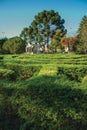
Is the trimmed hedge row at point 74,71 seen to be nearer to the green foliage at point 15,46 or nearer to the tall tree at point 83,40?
the tall tree at point 83,40

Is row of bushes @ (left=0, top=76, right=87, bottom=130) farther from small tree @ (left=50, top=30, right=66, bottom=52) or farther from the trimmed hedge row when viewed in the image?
small tree @ (left=50, top=30, right=66, bottom=52)

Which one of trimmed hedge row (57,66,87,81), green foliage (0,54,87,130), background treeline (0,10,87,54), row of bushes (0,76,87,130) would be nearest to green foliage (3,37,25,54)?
background treeline (0,10,87,54)

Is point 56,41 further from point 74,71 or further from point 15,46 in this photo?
point 74,71

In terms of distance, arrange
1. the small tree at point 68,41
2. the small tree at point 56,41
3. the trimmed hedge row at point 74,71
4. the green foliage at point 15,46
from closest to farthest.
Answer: the trimmed hedge row at point 74,71 < the small tree at point 68,41 < the green foliage at point 15,46 < the small tree at point 56,41

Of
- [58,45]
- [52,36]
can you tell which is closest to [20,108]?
[58,45]

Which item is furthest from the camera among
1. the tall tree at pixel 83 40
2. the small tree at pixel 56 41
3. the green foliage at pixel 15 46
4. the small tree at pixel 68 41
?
the small tree at pixel 56 41

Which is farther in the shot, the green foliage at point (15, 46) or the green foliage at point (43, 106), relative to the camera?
the green foliage at point (15, 46)

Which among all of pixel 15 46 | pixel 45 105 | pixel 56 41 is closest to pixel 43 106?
pixel 45 105

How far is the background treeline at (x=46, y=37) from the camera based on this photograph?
7862cm

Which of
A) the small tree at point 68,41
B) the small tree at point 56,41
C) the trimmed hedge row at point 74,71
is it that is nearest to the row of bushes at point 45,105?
the trimmed hedge row at point 74,71

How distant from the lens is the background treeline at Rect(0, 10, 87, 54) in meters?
78.6

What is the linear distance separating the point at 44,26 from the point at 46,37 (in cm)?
261

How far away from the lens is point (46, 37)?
86.2 meters

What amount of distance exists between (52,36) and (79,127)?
79.1 m
